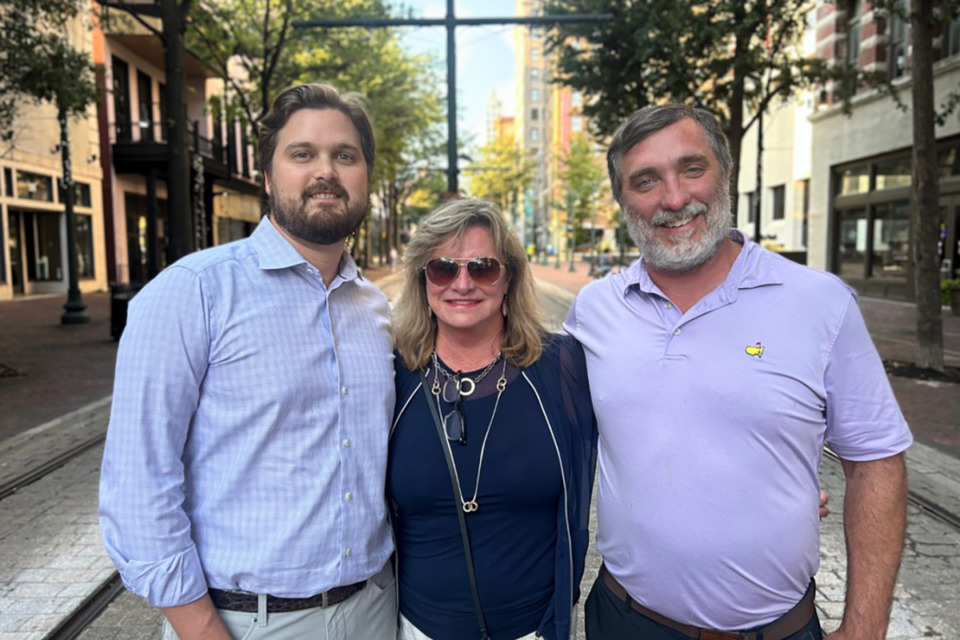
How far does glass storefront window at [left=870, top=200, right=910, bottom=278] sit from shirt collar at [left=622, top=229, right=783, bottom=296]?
2018 cm

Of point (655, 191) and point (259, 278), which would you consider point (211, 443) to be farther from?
point (655, 191)

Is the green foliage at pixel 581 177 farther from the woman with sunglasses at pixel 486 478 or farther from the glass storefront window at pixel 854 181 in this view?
the woman with sunglasses at pixel 486 478

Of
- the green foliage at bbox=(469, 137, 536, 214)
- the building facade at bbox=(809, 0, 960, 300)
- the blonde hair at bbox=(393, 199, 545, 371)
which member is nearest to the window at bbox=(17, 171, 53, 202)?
the building facade at bbox=(809, 0, 960, 300)

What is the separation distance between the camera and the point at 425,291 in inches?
102

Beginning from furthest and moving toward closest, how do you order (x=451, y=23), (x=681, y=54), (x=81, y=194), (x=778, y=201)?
1. (x=778, y=201)
2. (x=81, y=194)
3. (x=681, y=54)
4. (x=451, y=23)

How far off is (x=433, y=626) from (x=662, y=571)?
744 millimetres

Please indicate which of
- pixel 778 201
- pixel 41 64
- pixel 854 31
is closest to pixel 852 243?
pixel 854 31

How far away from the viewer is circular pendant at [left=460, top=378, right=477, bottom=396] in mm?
2302

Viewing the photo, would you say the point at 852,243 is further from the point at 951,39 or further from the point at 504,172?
the point at 504,172

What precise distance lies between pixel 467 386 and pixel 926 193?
31.8ft

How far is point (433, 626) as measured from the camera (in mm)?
2203

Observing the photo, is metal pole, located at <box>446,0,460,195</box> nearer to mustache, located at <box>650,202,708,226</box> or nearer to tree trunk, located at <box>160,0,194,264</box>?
tree trunk, located at <box>160,0,194,264</box>

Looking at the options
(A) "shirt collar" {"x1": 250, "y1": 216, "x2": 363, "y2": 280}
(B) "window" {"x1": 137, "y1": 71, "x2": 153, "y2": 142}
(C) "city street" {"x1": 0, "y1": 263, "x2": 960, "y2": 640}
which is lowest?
(C) "city street" {"x1": 0, "y1": 263, "x2": 960, "y2": 640}

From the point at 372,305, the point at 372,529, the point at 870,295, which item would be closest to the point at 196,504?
the point at 372,529
